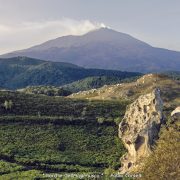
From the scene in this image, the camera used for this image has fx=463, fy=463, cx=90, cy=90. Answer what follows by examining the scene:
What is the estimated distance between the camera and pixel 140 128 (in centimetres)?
9850

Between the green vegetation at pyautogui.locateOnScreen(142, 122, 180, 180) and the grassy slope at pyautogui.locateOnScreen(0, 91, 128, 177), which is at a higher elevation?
the green vegetation at pyautogui.locateOnScreen(142, 122, 180, 180)

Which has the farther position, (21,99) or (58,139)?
(21,99)

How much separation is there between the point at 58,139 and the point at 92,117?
60.6ft

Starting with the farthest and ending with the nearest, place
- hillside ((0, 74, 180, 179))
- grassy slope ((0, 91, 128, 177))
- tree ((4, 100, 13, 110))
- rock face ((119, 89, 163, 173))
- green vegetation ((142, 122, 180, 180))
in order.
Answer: tree ((4, 100, 13, 110)), grassy slope ((0, 91, 128, 177)), rock face ((119, 89, 163, 173)), hillside ((0, 74, 180, 179)), green vegetation ((142, 122, 180, 180))

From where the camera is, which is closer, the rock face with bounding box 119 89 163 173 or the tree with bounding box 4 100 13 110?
the rock face with bounding box 119 89 163 173

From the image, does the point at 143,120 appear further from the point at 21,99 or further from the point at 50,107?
the point at 21,99

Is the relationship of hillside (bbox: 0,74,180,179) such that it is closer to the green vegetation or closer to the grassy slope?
the grassy slope

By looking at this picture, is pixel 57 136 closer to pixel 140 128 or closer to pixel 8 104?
pixel 140 128

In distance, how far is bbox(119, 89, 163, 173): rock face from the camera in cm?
9525

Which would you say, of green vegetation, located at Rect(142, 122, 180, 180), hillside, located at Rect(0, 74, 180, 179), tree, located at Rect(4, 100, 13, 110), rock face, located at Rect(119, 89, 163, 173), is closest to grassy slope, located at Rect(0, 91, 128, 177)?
hillside, located at Rect(0, 74, 180, 179)

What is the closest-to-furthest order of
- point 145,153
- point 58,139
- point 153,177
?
1. point 153,177
2. point 145,153
3. point 58,139

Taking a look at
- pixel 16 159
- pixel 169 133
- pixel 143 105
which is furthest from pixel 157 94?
pixel 169 133

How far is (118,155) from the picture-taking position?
10344cm

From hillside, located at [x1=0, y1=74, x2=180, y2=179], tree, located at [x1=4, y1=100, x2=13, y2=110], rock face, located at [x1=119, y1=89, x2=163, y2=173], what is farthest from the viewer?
tree, located at [x1=4, y1=100, x2=13, y2=110]
